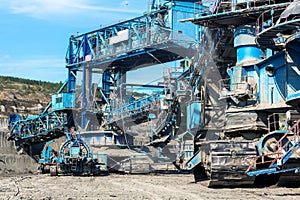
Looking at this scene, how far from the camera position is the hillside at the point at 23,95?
6269 centimetres

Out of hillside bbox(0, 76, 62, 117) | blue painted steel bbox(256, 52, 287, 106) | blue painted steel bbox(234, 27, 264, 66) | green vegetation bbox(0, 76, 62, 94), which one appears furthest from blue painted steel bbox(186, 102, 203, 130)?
green vegetation bbox(0, 76, 62, 94)

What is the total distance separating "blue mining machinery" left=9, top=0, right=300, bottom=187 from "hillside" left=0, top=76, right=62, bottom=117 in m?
16.2

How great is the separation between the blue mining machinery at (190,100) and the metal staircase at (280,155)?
4cm

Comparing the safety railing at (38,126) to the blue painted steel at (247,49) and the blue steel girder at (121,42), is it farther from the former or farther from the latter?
the blue painted steel at (247,49)

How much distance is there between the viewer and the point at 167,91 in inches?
1264

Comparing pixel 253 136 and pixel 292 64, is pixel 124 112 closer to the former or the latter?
pixel 253 136

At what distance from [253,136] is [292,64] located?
12.3 ft

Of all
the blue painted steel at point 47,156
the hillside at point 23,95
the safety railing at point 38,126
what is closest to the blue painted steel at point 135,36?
the safety railing at point 38,126

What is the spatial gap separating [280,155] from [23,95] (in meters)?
57.8

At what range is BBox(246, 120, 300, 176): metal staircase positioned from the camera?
1664cm

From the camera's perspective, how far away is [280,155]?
1756cm

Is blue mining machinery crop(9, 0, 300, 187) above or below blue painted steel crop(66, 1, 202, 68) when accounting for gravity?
below

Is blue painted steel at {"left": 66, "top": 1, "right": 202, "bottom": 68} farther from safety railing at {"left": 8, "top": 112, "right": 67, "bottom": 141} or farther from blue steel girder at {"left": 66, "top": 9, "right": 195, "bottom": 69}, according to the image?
safety railing at {"left": 8, "top": 112, "right": 67, "bottom": 141}

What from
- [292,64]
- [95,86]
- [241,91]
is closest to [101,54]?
[95,86]
